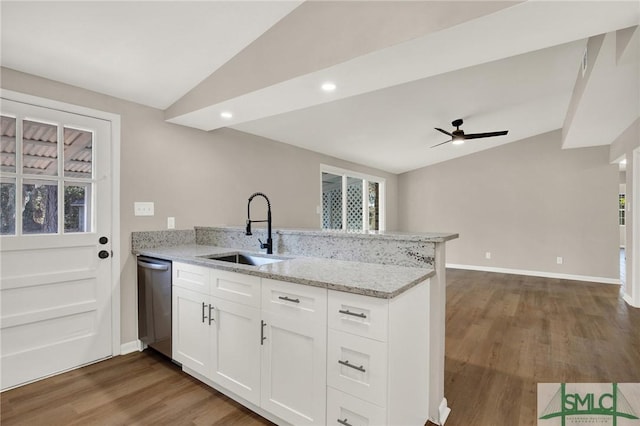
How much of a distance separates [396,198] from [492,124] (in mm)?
3188

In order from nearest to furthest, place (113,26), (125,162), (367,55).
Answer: (367,55)
(113,26)
(125,162)

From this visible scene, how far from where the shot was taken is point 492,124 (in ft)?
16.1

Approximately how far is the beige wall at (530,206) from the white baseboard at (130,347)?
6.10m

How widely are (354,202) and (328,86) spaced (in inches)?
174

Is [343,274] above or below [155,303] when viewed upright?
above

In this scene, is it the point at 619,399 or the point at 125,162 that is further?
the point at 125,162

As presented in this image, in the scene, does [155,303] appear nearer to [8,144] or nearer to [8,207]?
[8,207]

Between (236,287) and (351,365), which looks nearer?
(351,365)

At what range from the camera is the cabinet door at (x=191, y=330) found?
2098 millimetres

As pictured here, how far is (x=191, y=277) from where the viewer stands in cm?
221

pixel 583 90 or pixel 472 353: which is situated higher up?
pixel 583 90

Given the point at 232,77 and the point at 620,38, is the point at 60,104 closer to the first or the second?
the point at 232,77

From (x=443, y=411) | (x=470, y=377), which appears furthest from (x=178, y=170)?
(x=470, y=377)

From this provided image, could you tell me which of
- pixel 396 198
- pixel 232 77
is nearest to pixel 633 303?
pixel 396 198
